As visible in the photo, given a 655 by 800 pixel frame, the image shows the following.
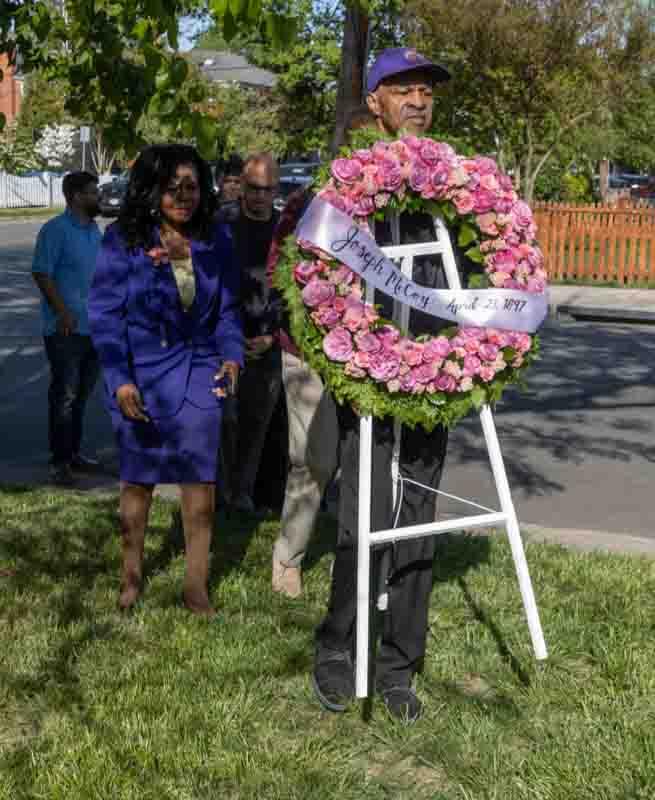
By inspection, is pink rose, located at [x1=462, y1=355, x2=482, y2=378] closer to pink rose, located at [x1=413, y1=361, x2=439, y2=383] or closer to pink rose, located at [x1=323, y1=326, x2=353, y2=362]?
pink rose, located at [x1=413, y1=361, x2=439, y2=383]

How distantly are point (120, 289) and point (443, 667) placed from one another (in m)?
1.89

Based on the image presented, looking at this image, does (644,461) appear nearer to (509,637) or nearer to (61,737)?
(509,637)

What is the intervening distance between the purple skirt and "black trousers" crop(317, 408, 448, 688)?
1014mm

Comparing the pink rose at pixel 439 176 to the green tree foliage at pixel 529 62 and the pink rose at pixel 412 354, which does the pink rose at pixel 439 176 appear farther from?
the green tree foliage at pixel 529 62

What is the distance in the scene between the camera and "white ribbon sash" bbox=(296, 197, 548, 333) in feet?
14.2

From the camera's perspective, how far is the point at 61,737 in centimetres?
434

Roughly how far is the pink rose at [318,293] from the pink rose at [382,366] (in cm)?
23

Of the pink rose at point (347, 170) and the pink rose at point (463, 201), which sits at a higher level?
the pink rose at point (347, 170)

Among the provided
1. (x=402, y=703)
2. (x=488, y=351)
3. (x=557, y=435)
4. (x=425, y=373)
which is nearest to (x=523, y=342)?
(x=488, y=351)

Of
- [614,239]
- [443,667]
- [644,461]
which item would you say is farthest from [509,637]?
[614,239]

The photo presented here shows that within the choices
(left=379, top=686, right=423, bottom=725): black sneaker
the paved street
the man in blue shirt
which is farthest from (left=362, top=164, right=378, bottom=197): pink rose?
the man in blue shirt

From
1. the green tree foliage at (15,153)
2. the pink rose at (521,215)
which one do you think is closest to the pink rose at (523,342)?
the pink rose at (521,215)

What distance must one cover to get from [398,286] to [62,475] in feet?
16.2

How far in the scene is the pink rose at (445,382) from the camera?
14.5 feet
